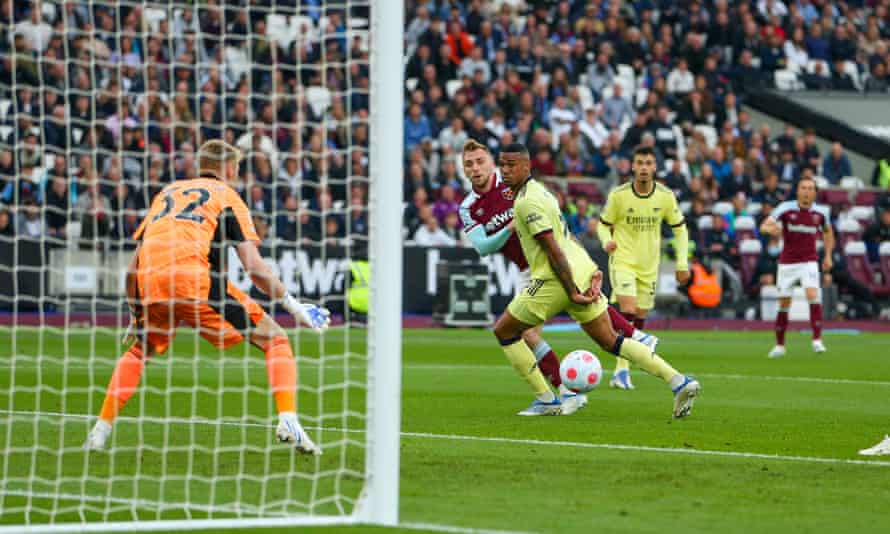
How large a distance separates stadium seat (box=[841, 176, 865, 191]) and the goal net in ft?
33.3

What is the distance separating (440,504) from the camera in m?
7.45

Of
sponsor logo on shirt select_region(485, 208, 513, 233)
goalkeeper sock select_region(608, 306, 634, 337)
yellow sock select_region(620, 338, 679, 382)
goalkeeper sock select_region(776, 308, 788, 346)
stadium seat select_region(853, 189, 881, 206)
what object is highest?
stadium seat select_region(853, 189, 881, 206)

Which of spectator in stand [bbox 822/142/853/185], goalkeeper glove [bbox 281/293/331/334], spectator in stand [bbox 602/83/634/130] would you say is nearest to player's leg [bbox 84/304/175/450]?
goalkeeper glove [bbox 281/293/331/334]

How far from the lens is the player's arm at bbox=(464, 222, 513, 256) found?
11562mm

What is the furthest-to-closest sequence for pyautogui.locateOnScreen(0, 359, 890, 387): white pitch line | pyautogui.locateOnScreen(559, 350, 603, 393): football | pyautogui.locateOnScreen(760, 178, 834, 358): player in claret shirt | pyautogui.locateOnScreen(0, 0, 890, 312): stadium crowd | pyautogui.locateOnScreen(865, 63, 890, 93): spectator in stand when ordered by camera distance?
pyautogui.locateOnScreen(865, 63, 890, 93): spectator in stand
pyautogui.locateOnScreen(0, 0, 890, 312): stadium crowd
pyautogui.locateOnScreen(760, 178, 834, 358): player in claret shirt
pyautogui.locateOnScreen(0, 359, 890, 387): white pitch line
pyautogui.locateOnScreen(559, 350, 603, 393): football

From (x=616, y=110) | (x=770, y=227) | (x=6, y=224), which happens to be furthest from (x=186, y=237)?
(x=616, y=110)

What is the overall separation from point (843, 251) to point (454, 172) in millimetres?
7074

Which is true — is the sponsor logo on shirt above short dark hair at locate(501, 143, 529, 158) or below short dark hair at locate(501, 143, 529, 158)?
below

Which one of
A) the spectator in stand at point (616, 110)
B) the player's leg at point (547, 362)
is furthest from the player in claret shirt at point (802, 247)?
the spectator in stand at point (616, 110)

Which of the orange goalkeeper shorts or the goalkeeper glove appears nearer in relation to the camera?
the goalkeeper glove

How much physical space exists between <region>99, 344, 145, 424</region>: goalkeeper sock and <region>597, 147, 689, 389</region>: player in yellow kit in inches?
271

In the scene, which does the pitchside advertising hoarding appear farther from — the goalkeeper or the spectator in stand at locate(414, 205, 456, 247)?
the goalkeeper

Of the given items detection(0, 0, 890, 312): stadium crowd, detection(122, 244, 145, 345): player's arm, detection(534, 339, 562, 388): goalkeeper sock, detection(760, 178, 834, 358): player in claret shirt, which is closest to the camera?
detection(122, 244, 145, 345): player's arm

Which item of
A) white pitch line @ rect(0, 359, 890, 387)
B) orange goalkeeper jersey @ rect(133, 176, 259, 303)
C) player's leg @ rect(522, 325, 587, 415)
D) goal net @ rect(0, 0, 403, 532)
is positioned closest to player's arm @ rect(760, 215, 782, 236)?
white pitch line @ rect(0, 359, 890, 387)
